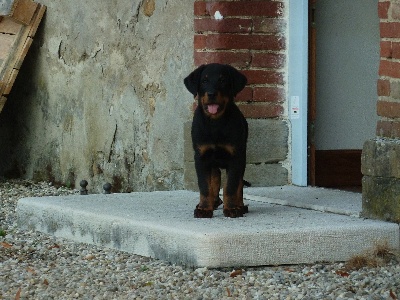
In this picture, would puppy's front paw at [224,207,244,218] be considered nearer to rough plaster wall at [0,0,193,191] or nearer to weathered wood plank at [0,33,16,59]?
rough plaster wall at [0,0,193,191]

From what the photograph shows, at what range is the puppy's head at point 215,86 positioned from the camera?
5664mm

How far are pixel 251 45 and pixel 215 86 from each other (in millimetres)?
1373

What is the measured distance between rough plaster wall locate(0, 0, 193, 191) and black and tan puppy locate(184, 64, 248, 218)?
5.00ft

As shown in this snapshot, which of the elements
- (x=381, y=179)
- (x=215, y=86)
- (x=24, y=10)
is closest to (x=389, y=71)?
(x=381, y=179)

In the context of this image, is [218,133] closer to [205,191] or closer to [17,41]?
[205,191]

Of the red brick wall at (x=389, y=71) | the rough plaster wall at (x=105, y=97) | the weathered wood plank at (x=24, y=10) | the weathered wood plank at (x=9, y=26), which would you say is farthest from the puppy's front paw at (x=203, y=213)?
the weathered wood plank at (x=9, y=26)

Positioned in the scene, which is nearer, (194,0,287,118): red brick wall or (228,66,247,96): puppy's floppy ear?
(228,66,247,96): puppy's floppy ear

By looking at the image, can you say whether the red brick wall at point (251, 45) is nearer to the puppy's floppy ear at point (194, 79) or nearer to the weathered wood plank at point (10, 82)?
the puppy's floppy ear at point (194, 79)

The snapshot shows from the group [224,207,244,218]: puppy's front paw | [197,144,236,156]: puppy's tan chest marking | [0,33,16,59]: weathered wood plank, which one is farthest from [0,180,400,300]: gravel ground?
[0,33,16,59]: weathered wood plank

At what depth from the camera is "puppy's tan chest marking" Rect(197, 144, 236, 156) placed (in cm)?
576

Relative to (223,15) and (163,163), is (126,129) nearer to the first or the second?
(163,163)

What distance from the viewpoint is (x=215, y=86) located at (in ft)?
18.6

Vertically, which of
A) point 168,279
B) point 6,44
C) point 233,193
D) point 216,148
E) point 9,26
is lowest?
point 168,279

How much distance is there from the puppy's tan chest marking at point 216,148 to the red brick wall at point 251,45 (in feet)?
4.12
